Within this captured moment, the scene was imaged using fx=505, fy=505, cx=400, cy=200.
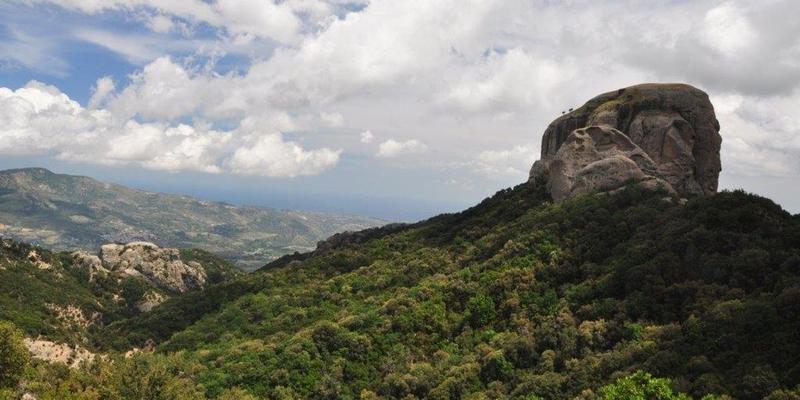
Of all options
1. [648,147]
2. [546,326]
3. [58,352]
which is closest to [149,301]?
[58,352]

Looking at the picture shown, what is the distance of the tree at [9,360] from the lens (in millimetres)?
50750

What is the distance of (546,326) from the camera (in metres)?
48.1

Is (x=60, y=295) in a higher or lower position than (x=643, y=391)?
lower

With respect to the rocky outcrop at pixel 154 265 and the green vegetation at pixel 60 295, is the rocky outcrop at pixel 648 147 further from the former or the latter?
the rocky outcrop at pixel 154 265

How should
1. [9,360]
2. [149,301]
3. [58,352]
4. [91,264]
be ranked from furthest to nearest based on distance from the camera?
[91,264]
[149,301]
[58,352]
[9,360]

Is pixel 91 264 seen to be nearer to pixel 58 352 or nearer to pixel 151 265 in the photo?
pixel 151 265

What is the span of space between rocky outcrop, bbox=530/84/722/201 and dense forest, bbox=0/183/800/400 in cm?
564

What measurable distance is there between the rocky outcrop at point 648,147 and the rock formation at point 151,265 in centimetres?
13312

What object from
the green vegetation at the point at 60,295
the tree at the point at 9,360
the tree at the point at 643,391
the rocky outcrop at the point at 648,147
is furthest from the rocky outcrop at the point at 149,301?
the tree at the point at 643,391

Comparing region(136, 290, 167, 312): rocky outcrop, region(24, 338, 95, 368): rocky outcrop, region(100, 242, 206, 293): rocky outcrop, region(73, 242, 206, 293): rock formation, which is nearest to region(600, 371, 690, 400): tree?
region(24, 338, 95, 368): rocky outcrop

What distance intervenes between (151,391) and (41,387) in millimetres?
11187

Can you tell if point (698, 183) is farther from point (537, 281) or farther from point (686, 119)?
point (537, 281)

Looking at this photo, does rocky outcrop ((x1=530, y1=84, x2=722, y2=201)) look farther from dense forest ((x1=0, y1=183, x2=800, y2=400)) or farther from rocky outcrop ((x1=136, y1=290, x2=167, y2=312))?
rocky outcrop ((x1=136, y1=290, x2=167, y2=312))

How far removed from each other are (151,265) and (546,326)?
152110 mm
